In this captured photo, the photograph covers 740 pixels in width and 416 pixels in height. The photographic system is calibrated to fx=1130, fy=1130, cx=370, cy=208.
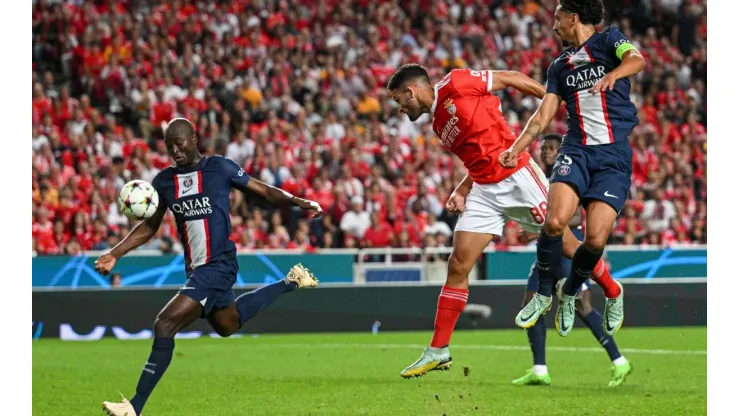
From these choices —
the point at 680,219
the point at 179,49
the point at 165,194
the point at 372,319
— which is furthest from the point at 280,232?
the point at 165,194

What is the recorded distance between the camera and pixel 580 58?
309 inches

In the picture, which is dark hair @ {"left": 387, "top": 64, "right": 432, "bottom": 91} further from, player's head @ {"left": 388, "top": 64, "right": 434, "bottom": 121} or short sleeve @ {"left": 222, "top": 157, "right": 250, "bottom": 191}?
short sleeve @ {"left": 222, "top": 157, "right": 250, "bottom": 191}

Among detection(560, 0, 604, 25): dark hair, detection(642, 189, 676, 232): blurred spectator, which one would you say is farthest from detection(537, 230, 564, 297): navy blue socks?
detection(642, 189, 676, 232): blurred spectator

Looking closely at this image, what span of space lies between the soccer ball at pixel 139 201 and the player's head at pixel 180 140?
0.38 meters

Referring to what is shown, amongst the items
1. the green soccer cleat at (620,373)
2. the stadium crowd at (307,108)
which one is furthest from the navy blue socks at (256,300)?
the stadium crowd at (307,108)

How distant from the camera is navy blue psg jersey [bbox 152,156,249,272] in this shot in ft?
27.5

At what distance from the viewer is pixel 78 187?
58.1ft

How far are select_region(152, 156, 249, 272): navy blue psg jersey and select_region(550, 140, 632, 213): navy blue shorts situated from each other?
241cm

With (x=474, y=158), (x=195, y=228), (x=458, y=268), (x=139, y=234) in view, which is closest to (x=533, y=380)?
(x=458, y=268)

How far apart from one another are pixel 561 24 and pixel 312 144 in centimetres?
1194

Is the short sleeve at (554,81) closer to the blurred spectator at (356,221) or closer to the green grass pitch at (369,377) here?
the green grass pitch at (369,377)

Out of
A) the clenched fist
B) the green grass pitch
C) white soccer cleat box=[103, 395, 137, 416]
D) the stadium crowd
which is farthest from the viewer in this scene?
the stadium crowd

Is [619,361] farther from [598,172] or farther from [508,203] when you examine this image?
[598,172]

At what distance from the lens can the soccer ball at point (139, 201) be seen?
8469mm
